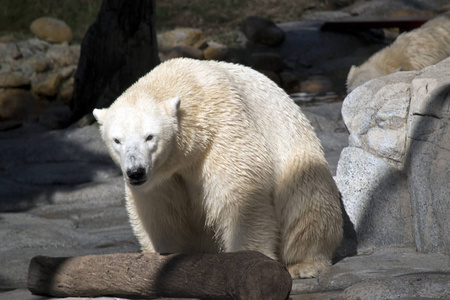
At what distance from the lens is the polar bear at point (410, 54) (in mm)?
8852

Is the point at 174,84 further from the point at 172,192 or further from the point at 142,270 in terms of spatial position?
the point at 142,270

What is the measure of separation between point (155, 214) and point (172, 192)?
0.18 m

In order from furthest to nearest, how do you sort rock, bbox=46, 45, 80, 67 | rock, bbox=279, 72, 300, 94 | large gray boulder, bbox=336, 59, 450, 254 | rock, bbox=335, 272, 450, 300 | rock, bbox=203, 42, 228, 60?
rock, bbox=203, 42, 228, 60 → rock, bbox=279, 72, 300, 94 → rock, bbox=46, 45, 80, 67 → large gray boulder, bbox=336, 59, 450, 254 → rock, bbox=335, 272, 450, 300

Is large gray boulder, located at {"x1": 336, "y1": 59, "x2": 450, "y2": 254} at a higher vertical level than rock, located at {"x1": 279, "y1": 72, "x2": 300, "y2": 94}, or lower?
higher

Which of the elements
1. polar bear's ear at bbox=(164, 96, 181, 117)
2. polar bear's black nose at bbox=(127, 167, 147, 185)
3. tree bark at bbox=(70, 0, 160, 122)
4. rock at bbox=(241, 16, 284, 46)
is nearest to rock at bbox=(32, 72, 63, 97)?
tree bark at bbox=(70, 0, 160, 122)

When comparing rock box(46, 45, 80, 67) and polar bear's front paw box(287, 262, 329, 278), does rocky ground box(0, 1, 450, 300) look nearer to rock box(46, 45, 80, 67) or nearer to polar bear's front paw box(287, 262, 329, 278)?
polar bear's front paw box(287, 262, 329, 278)

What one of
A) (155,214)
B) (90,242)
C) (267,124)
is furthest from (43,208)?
(267,124)

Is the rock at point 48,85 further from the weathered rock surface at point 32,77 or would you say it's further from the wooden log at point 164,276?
the wooden log at point 164,276

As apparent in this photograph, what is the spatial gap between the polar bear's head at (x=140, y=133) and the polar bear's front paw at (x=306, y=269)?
116 cm

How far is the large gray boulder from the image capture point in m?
3.82

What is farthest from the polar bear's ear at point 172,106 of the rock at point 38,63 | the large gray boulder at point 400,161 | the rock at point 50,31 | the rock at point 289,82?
the rock at point 50,31

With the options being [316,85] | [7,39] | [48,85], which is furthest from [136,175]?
[7,39]

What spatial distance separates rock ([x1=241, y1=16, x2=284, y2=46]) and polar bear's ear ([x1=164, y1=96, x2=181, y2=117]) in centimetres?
1245

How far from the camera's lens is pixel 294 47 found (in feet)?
51.3
